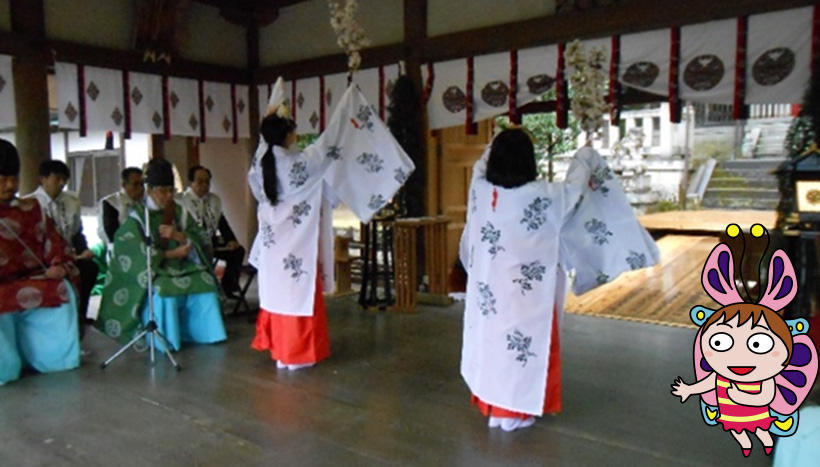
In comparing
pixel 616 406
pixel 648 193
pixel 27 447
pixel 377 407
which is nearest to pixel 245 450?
pixel 377 407

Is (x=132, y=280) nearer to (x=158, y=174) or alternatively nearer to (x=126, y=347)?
(x=126, y=347)

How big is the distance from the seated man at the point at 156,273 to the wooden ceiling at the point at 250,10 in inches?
142

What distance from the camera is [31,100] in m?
5.68

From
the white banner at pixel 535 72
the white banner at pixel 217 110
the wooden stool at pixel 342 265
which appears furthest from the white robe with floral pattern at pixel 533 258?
the white banner at pixel 217 110

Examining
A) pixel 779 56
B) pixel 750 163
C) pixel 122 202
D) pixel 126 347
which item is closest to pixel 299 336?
pixel 126 347

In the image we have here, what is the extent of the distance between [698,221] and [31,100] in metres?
9.68

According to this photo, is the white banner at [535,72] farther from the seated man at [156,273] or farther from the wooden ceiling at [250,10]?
the wooden ceiling at [250,10]

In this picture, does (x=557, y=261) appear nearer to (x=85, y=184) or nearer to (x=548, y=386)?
(x=548, y=386)

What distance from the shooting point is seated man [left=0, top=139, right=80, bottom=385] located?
379 centimetres

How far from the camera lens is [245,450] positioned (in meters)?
2.83

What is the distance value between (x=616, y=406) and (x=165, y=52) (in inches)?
223

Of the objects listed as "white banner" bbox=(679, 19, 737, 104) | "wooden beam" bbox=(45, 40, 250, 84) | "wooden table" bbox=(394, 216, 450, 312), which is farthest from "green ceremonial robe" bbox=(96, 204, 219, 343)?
"white banner" bbox=(679, 19, 737, 104)

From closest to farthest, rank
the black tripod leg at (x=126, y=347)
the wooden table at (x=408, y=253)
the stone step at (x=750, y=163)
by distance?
1. the black tripod leg at (x=126, y=347)
2. the wooden table at (x=408, y=253)
3. the stone step at (x=750, y=163)

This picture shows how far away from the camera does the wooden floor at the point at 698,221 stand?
10016mm
